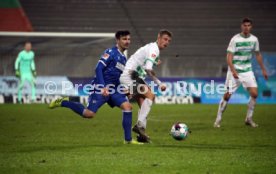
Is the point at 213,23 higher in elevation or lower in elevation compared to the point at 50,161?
higher

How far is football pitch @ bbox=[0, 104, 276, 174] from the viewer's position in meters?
9.08

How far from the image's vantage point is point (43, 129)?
50.2ft

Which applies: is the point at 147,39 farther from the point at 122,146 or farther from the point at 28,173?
the point at 28,173

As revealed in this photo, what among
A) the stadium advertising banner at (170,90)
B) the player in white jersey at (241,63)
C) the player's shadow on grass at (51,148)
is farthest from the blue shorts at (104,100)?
the stadium advertising banner at (170,90)

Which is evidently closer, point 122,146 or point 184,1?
point 122,146

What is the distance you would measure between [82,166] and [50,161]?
70 cm

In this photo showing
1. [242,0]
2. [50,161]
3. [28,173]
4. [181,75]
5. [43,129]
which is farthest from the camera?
[242,0]

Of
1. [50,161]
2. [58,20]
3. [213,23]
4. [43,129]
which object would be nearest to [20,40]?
[58,20]

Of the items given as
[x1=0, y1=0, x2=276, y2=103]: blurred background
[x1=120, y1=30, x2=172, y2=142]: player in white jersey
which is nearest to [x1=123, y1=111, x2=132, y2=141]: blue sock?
[x1=120, y1=30, x2=172, y2=142]: player in white jersey

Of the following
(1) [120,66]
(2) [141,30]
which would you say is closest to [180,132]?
(1) [120,66]

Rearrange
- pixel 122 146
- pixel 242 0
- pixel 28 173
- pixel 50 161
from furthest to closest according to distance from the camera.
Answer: pixel 242 0 → pixel 122 146 → pixel 50 161 → pixel 28 173

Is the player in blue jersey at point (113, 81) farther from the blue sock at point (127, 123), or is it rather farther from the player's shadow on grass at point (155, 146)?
the player's shadow on grass at point (155, 146)

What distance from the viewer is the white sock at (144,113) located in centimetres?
1244

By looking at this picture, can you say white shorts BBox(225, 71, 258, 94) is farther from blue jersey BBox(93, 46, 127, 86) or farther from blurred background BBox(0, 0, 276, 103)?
blurred background BBox(0, 0, 276, 103)
